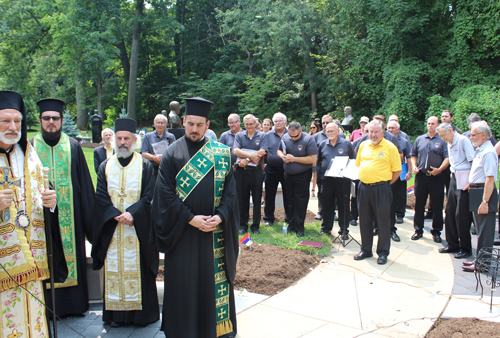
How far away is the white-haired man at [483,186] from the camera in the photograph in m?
5.18

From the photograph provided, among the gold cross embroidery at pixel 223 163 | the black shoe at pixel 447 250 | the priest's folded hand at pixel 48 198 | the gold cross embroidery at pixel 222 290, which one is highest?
the gold cross embroidery at pixel 223 163

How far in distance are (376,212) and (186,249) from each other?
343 cm

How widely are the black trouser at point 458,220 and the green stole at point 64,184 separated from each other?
18.0ft

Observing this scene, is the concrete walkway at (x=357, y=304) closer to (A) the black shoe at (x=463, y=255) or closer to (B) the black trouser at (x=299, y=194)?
(A) the black shoe at (x=463, y=255)

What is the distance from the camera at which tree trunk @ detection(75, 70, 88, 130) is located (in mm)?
26219

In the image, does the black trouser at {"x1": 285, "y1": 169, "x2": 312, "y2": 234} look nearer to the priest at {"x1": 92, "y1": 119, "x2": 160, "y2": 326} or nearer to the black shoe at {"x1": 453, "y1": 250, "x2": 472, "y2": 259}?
the black shoe at {"x1": 453, "y1": 250, "x2": 472, "y2": 259}

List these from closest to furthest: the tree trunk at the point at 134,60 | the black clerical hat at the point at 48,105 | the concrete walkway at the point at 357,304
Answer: the concrete walkway at the point at 357,304, the black clerical hat at the point at 48,105, the tree trunk at the point at 134,60

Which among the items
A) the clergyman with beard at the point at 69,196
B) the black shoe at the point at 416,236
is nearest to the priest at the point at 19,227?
the clergyman with beard at the point at 69,196

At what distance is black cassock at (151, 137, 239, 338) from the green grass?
2865 mm

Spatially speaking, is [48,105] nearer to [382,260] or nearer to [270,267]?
[270,267]

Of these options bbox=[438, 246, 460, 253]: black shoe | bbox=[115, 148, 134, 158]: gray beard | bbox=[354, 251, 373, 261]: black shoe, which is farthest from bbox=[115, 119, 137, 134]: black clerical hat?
bbox=[438, 246, 460, 253]: black shoe

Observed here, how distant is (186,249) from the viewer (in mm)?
3432

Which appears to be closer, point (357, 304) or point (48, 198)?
point (48, 198)

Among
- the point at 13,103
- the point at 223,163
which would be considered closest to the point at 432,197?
the point at 223,163
